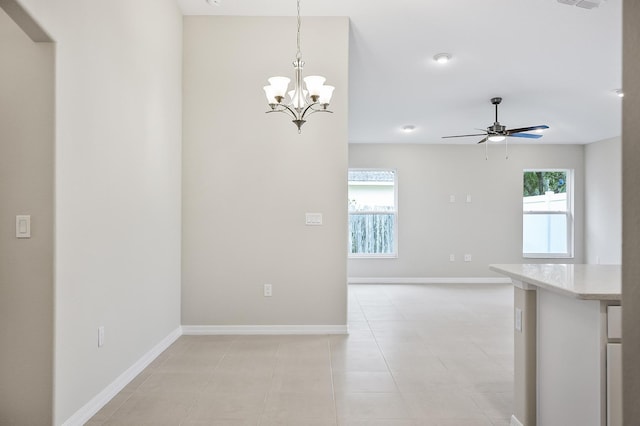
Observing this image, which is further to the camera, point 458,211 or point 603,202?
point 458,211

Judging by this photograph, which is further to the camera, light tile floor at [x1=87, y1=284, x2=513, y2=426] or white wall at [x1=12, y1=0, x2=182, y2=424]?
light tile floor at [x1=87, y1=284, x2=513, y2=426]

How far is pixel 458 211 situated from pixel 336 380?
18.9 feet

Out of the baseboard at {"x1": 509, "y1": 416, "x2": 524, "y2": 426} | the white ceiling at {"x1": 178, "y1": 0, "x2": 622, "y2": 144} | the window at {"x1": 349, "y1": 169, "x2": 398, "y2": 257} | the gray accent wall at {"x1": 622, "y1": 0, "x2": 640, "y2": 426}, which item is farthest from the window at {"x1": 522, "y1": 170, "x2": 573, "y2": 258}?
the gray accent wall at {"x1": 622, "y1": 0, "x2": 640, "y2": 426}

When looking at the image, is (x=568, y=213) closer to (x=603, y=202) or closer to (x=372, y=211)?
(x=603, y=202)

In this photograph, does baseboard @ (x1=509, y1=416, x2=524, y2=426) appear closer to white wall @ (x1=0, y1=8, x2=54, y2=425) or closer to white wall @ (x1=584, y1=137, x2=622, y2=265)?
white wall @ (x1=0, y1=8, x2=54, y2=425)

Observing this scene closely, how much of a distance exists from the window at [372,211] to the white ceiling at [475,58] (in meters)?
1.52

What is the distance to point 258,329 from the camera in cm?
407

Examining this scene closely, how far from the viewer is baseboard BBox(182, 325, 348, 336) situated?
405cm

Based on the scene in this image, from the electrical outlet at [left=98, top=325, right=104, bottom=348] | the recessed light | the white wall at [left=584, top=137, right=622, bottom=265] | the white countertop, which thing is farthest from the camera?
the white wall at [left=584, top=137, right=622, bottom=265]

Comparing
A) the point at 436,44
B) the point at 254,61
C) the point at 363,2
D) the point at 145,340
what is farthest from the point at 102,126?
the point at 436,44

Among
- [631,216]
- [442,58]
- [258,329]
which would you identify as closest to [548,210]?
[442,58]

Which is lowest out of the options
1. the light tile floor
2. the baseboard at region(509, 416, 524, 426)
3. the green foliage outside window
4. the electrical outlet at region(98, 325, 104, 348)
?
the light tile floor

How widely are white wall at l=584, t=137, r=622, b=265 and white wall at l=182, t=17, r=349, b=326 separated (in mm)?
5641

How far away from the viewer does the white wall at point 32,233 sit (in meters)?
2.02
